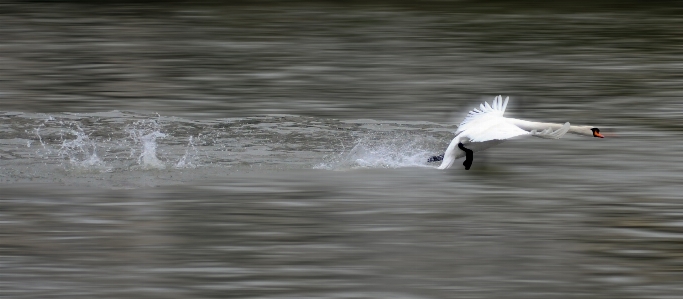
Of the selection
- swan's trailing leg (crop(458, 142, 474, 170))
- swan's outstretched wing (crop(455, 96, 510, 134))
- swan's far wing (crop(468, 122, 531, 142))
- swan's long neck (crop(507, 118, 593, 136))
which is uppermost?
swan's outstretched wing (crop(455, 96, 510, 134))

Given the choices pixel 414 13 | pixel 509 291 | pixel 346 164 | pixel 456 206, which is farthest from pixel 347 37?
pixel 509 291

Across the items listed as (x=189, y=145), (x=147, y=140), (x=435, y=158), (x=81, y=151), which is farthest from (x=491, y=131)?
(x=81, y=151)

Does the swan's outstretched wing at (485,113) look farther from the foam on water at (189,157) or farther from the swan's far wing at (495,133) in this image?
the foam on water at (189,157)

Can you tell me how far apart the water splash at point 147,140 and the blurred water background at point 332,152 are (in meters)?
0.03

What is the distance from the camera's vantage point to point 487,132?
892cm

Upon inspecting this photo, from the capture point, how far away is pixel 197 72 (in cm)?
1323

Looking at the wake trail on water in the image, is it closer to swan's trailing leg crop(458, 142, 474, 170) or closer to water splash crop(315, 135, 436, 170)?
water splash crop(315, 135, 436, 170)

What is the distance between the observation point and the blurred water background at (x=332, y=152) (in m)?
7.38

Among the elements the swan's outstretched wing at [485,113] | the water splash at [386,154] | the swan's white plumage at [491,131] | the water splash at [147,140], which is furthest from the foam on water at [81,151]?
the swan's outstretched wing at [485,113]

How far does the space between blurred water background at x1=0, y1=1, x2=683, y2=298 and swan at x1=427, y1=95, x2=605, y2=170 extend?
215 mm

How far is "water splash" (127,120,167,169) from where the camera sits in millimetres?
9570

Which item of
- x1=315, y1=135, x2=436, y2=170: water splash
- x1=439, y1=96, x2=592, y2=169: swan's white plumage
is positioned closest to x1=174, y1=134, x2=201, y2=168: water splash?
x1=315, y1=135, x2=436, y2=170: water splash

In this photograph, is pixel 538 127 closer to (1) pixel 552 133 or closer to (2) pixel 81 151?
(1) pixel 552 133

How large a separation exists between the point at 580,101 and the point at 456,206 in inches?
158
